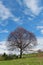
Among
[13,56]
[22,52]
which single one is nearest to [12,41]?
[22,52]

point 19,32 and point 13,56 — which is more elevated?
point 19,32

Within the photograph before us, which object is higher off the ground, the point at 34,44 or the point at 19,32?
the point at 19,32

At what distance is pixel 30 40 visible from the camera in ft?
163

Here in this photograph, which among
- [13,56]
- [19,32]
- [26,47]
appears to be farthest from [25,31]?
[13,56]

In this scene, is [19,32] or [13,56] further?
[19,32]

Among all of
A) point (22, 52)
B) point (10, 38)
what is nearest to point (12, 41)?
point (10, 38)

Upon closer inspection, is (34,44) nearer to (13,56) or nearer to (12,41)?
(12,41)

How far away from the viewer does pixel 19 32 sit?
4891 centimetres

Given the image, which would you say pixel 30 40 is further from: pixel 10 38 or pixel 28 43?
pixel 10 38

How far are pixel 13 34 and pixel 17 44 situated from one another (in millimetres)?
3525

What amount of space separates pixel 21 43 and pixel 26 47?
200cm

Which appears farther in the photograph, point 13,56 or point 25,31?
point 25,31

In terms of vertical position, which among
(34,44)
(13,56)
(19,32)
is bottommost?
(13,56)

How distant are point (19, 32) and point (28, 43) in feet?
14.3
